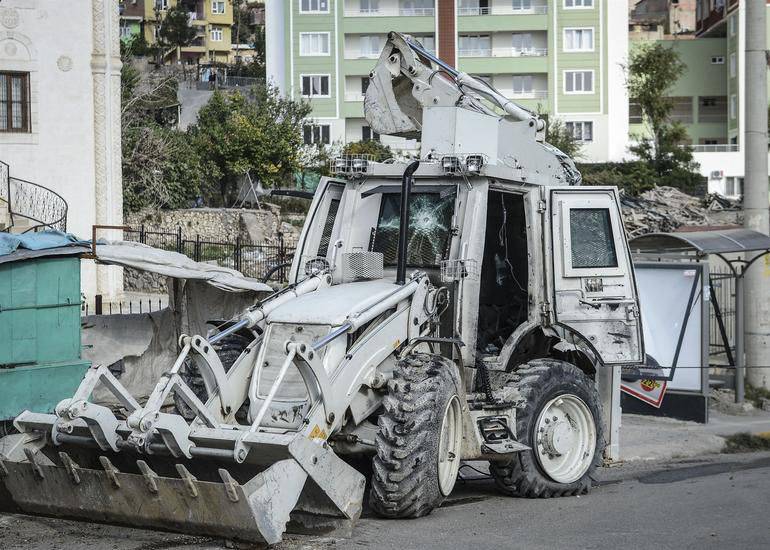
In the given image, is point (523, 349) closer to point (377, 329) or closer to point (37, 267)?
point (377, 329)

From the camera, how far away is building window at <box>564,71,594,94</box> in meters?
64.2

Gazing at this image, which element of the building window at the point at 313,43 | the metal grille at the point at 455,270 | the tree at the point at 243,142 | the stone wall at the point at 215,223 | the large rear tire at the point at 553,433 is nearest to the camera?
the metal grille at the point at 455,270

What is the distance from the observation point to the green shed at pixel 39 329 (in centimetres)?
1266

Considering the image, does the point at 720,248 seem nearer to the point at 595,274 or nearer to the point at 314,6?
the point at 595,274

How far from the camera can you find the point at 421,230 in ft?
32.5

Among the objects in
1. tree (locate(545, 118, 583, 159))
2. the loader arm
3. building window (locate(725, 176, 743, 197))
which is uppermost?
tree (locate(545, 118, 583, 159))

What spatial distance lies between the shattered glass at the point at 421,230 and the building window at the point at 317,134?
46.1 meters

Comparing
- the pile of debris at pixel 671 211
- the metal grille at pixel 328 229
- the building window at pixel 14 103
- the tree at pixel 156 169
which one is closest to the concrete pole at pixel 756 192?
the metal grille at pixel 328 229

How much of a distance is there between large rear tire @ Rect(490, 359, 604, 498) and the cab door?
0.47m

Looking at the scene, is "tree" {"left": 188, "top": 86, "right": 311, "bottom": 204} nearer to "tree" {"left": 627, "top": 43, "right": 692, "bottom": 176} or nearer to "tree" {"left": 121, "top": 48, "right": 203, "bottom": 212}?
"tree" {"left": 121, "top": 48, "right": 203, "bottom": 212}

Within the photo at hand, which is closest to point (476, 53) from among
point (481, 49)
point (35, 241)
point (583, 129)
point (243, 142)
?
point (481, 49)

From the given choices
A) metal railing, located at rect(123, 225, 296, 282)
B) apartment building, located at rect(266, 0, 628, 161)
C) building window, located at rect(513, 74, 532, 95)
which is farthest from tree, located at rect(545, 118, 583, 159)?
metal railing, located at rect(123, 225, 296, 282)

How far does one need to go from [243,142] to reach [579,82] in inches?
977

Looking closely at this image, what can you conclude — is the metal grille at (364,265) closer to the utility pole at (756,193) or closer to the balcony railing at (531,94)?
the utility pole at (756,193)
